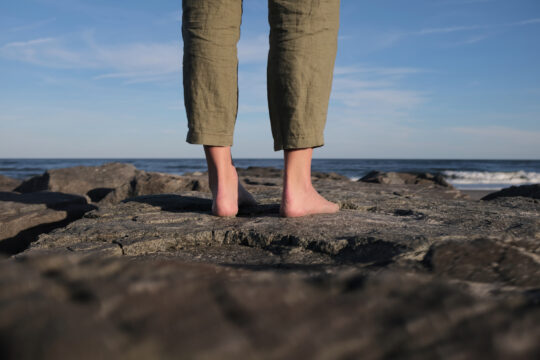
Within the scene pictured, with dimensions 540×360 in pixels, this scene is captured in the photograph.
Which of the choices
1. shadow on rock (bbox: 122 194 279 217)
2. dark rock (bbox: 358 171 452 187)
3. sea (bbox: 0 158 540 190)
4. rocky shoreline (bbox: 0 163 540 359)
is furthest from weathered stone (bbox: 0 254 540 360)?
sea (bbox: 0 158 540 190)

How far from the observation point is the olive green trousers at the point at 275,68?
176 cm

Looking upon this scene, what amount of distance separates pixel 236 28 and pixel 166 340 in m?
1.72

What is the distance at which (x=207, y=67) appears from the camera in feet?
6.28

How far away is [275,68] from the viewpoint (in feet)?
5.97

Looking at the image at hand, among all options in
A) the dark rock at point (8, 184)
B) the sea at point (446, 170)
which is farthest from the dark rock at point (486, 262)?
the sea at point (446, 170)

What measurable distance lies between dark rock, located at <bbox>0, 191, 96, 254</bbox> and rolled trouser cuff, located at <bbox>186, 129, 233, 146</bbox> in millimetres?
1364

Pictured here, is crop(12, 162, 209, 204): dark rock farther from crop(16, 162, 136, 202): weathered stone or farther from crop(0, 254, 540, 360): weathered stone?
crop(0, 254, 540, 360): weathered stone

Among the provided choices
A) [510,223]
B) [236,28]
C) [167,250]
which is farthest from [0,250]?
[510,223]

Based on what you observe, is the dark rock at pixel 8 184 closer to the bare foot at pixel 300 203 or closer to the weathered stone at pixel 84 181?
the weathered stone at pixel 84 181

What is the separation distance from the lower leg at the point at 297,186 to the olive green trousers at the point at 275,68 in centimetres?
7

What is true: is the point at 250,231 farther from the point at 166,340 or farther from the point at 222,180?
the point at 166,340

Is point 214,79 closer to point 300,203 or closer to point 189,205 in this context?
point 300,203

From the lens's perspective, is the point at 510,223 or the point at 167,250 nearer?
the point at 167,250

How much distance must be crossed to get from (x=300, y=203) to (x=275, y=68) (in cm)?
63
